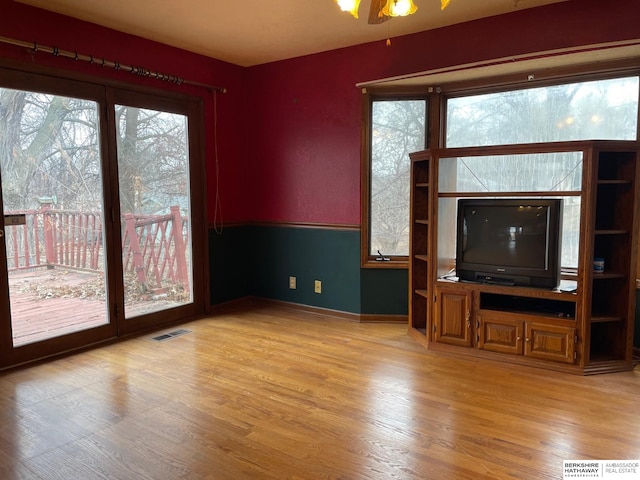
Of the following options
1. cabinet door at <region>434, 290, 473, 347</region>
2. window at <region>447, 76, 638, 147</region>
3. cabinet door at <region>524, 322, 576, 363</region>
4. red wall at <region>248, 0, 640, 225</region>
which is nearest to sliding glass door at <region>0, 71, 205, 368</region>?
red wall at <region>248, 0, 640, 225</region>

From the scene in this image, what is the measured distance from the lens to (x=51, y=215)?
10.9 feet

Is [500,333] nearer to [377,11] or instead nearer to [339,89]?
[377,11]

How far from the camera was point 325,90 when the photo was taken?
429cm

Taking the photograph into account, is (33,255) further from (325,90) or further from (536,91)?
(536,91)

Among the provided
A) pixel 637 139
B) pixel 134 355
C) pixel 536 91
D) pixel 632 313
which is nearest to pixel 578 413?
pixel 632 313

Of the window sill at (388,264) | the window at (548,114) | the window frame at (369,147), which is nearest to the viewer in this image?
the window at (548,114)

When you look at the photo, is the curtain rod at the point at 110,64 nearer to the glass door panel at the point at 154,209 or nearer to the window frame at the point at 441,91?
the glass door panel at the point at 154,209

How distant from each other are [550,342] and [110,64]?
3.90 metres

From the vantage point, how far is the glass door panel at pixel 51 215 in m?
3.11

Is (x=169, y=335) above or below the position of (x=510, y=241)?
below

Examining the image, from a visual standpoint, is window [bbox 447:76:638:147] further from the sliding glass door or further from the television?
the sliding glass door

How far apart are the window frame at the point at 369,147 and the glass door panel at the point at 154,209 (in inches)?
66.2
